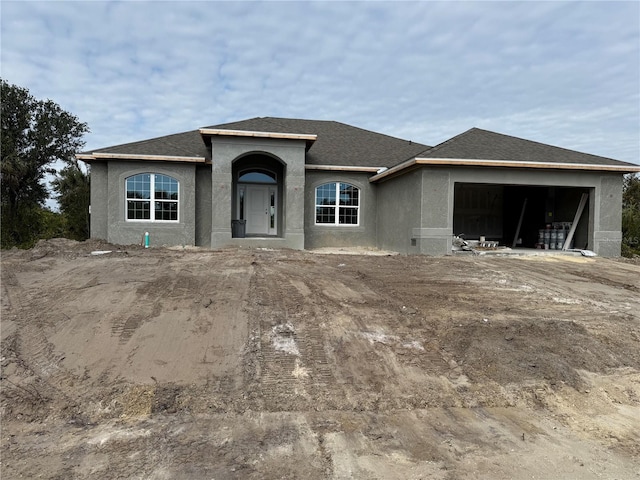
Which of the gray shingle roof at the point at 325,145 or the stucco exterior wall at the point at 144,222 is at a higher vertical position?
the gray shingle roof at the point at 325,145

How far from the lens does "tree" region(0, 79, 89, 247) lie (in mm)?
25750

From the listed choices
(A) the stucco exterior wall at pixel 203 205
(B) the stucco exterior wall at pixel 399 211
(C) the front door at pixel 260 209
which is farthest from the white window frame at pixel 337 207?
Answer: (A) the stucco exterior wall at pixel 203 205

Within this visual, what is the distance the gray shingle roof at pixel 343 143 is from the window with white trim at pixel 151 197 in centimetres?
291

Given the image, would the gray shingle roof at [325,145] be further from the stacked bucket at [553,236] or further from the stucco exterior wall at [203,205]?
the stacked bucket at [553,236]

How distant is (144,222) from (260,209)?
193 inches

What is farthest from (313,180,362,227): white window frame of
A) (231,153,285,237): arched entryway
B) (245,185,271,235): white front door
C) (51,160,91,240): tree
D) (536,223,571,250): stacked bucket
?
(51,160,91,240): tree

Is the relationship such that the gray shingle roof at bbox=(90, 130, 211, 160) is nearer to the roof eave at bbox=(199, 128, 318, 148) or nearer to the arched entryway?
the roof eave at bbox=(199, 128, 318, 148)

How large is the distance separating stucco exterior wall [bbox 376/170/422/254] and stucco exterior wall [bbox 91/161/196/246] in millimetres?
7391

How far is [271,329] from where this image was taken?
634 cm

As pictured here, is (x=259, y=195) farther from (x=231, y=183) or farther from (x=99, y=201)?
(x=99, y=201)

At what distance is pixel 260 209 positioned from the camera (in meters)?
18.5

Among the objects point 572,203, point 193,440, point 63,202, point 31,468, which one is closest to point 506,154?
point 572,203

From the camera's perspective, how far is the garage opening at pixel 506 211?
1762 cm

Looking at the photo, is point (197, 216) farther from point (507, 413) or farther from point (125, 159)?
point (507, 413)
